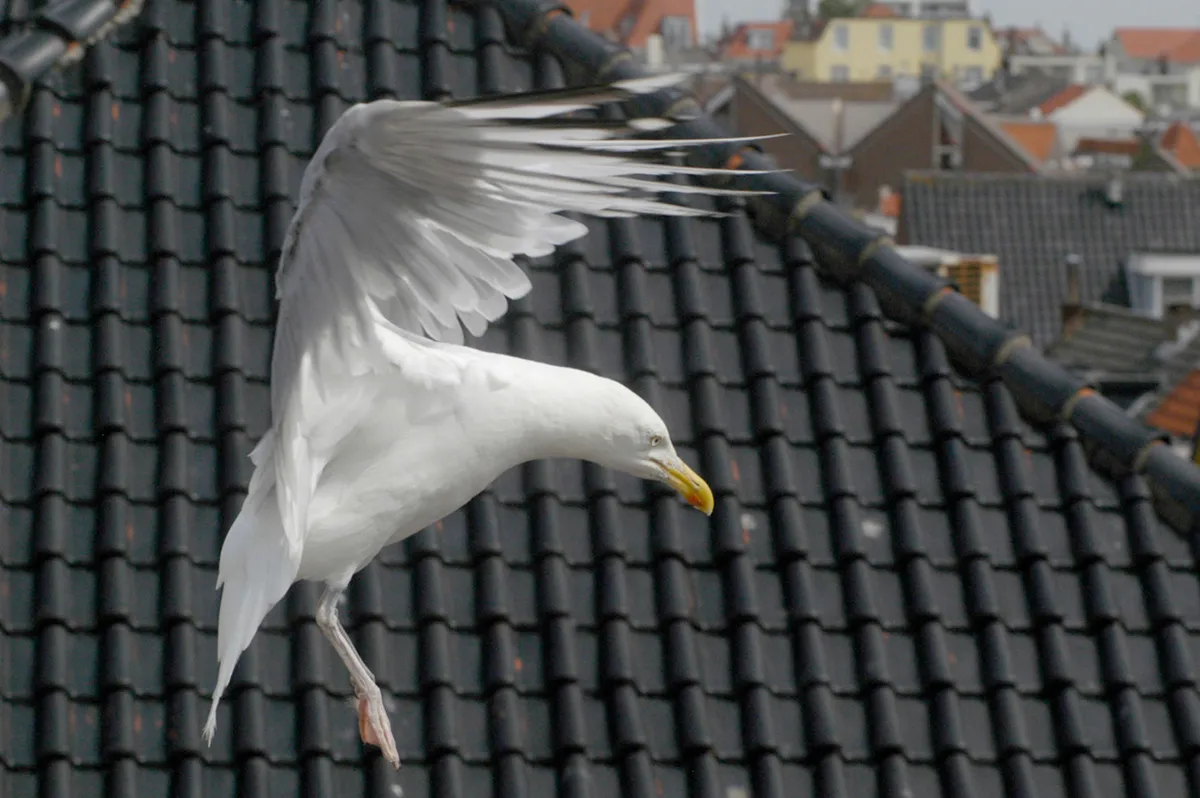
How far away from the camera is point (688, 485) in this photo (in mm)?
3607

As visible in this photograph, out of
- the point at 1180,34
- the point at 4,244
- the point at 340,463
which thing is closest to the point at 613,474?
the point at 4,244

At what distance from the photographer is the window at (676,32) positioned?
102 metres

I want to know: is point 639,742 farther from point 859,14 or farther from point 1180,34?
point 1180,34

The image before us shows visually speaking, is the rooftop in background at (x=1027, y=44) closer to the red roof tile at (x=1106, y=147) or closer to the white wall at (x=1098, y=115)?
the white wall at (x=1098, y=115)

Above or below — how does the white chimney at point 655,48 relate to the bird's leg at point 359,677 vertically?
below

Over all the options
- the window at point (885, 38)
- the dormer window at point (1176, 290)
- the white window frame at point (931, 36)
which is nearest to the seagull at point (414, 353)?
the dormer window at point (1176, 290)

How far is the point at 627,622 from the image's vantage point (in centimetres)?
580

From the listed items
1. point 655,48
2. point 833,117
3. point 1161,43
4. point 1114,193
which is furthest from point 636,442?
point 1161,43

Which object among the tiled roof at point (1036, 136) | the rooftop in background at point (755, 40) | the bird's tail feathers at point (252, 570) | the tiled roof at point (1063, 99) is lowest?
the rooftop in background at point (755, 40)

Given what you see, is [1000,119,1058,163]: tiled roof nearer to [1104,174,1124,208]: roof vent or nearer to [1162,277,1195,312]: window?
[1104,174,1124,208]: roof vent

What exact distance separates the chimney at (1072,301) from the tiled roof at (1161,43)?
8655cm

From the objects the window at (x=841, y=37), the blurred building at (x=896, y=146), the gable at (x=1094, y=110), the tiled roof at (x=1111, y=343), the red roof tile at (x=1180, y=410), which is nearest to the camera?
the red roof tile at (x=1180, y=410)

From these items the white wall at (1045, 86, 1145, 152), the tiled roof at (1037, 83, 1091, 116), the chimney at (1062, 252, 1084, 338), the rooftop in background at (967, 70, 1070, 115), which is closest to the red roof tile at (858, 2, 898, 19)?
the rooftop in background at (967, 70, 1070, 115)

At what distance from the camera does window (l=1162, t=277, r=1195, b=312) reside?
34750mm
